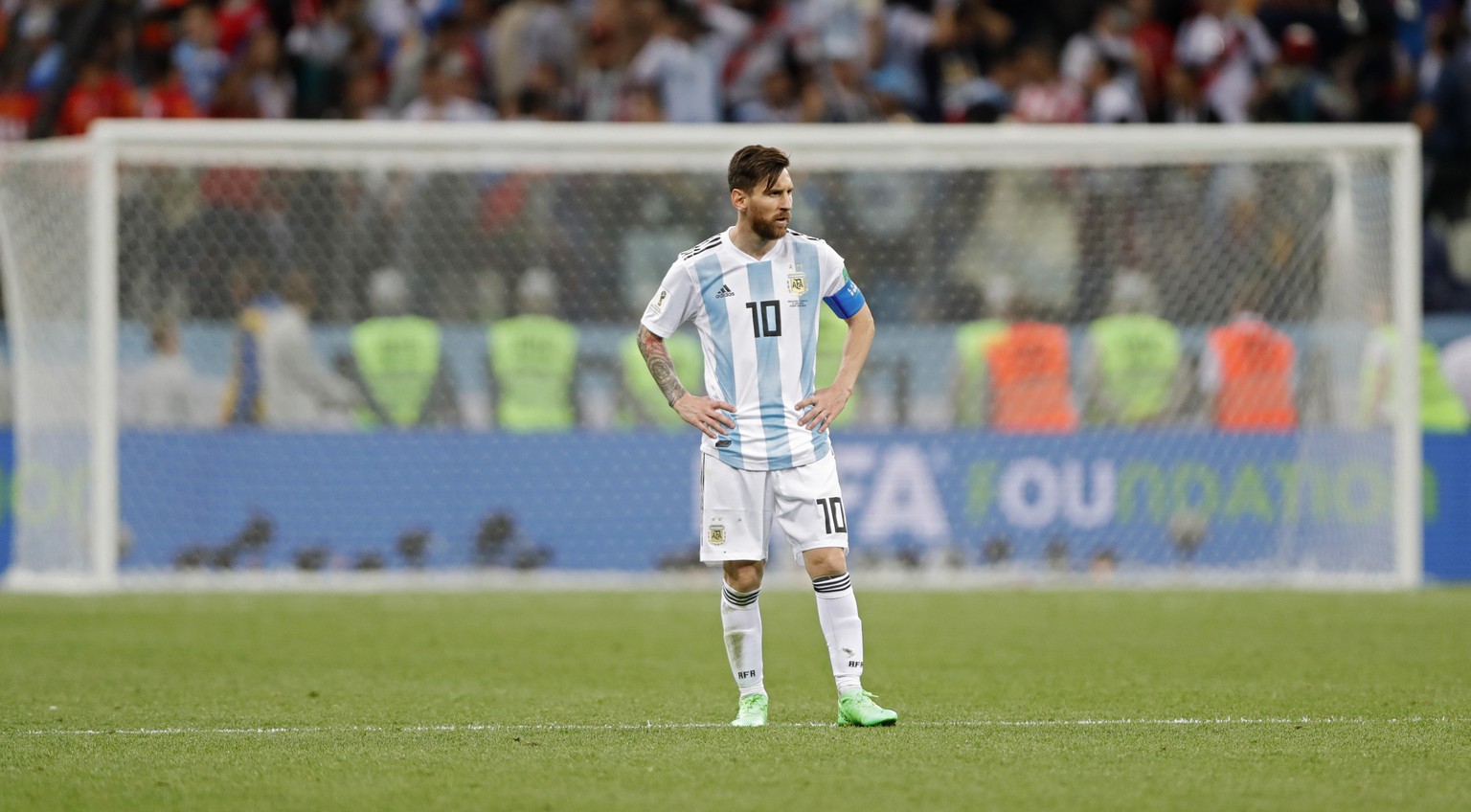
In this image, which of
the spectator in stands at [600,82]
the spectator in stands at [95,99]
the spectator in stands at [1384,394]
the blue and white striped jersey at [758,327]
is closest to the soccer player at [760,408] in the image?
the blue and white striped jersey at [758,327]

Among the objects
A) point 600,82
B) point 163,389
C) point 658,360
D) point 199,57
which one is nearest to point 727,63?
point 600,82

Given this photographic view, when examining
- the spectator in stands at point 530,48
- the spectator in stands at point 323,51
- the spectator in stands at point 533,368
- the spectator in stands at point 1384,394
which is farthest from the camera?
the spectator in stands at point 323,51

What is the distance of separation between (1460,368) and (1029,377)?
3.39 meters

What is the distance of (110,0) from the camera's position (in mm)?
17562

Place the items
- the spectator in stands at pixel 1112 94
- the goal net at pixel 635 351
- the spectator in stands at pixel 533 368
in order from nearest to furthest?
the goal net at pixel 635 351 → the spectator in stands at pixel 533 368 → the spectator in stands at pixel 1112 94

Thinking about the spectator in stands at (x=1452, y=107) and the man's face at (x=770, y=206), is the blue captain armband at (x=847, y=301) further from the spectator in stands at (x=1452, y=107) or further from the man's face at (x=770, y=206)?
the spectator in stands at (x=1452, y=107)

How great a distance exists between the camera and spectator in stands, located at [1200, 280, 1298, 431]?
13789mm

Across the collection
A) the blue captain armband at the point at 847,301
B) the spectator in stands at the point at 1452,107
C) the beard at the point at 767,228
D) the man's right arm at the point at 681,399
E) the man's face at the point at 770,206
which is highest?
the spectator in stands at the point at 1452,107

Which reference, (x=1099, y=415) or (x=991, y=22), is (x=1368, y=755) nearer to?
(x=1099, y=415)

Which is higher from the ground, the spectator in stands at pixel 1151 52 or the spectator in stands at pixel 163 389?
the spectator in stands at pixel 1151 52

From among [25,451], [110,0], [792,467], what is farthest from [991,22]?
[792,467]

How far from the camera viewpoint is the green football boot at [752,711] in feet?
22.6

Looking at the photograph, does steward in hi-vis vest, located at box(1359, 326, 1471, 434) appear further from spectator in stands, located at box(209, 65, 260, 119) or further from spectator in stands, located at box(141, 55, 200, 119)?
spectator in stands, located at box(141, 55, 200, 119)

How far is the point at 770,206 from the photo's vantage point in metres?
6.79
